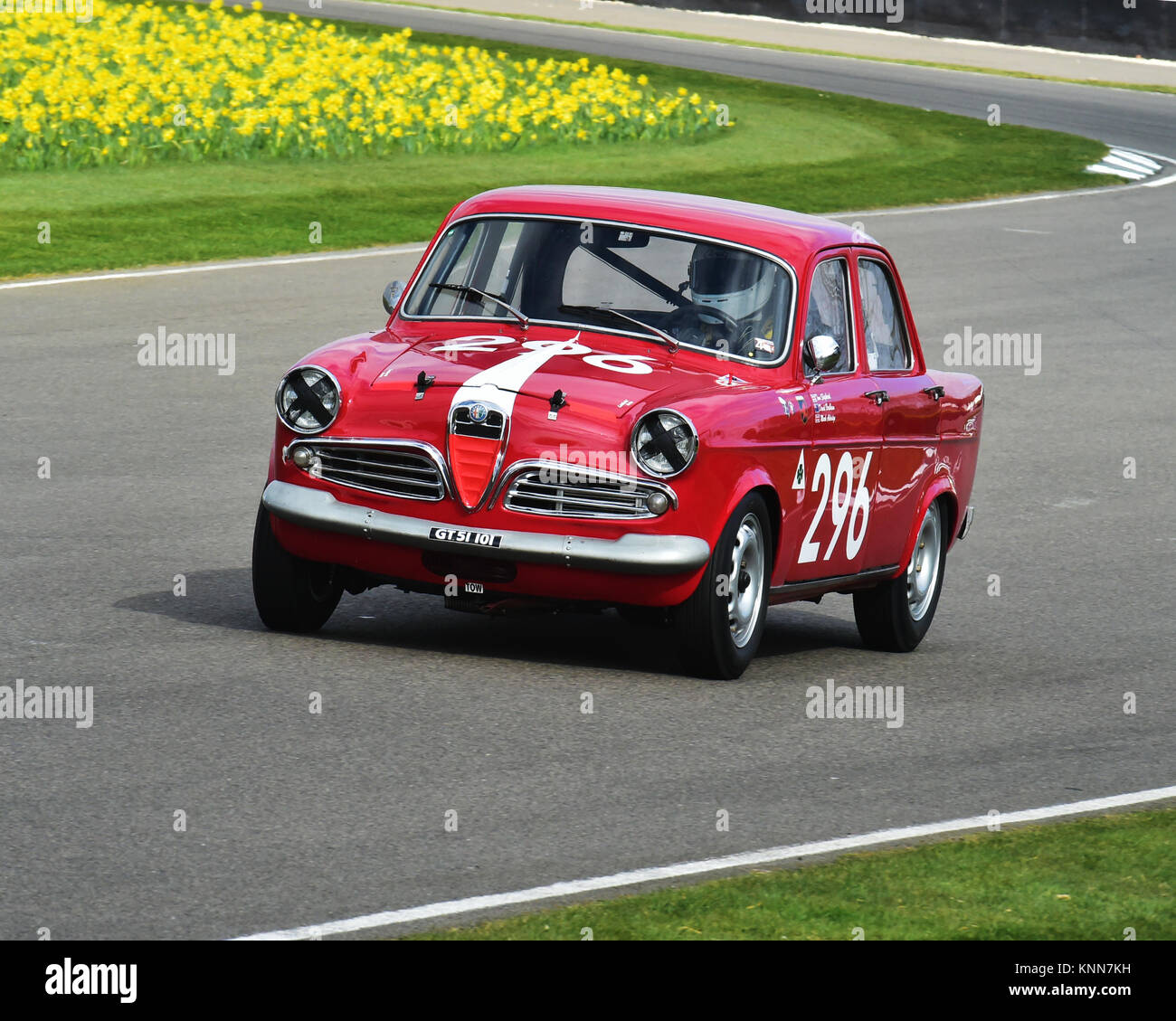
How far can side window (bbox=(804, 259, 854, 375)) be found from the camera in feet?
31.4

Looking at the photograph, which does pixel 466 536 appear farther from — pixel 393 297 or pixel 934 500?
pixel 934 500

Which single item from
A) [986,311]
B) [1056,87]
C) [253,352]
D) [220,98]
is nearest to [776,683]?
[253,352]

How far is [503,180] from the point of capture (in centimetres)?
2617

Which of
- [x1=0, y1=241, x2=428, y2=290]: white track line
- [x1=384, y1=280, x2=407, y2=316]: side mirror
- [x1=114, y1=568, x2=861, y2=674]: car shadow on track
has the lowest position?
[x1=0, y1=241, x2=428, y2=290]: white track line

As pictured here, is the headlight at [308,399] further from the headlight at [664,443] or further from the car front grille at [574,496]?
the headlight at [664,443]

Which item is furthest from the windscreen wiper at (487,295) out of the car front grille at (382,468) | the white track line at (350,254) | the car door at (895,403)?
the white track line at (350,254)

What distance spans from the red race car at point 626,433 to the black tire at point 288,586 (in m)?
0.01

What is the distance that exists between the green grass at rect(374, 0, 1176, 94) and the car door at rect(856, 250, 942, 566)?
106 feet

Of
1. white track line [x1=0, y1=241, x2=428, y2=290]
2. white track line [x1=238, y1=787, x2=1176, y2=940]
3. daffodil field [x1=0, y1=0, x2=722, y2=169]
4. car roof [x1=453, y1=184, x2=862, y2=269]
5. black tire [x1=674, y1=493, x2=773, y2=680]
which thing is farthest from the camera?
daffodil field [x1=0, y1=0, x2=722, y2=169]

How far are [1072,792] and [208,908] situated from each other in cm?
303

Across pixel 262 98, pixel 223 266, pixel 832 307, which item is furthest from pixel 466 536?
pixel 262 98

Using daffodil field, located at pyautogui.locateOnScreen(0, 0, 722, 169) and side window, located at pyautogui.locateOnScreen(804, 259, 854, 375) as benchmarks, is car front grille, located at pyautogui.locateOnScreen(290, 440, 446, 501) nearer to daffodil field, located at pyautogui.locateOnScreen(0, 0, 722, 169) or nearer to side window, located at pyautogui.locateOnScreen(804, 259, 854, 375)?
side window, located at pyautogui.locateOnScreen(804, 259, 854, 375)

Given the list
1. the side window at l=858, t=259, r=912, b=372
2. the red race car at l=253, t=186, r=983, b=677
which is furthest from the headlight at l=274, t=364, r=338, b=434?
the side window at l=858, t=259, r=912, b=372
